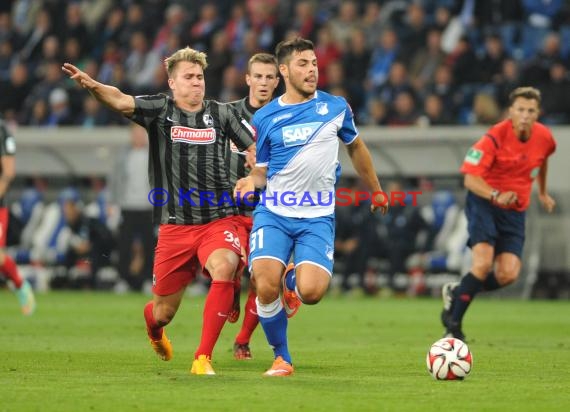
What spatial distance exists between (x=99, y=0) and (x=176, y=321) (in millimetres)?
15210

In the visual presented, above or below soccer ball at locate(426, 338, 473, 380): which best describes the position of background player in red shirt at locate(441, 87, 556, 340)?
above

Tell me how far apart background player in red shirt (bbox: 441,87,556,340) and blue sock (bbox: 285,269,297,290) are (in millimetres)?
2951

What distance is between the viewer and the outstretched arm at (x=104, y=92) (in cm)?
Result: 878

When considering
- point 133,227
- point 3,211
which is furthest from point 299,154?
point 133,227

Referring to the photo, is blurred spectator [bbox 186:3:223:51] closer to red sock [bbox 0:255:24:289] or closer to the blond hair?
red sock [bbox 0:255:24:289]

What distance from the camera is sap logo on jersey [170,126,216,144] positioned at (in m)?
9.45

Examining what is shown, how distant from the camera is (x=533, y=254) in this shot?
19.9 m

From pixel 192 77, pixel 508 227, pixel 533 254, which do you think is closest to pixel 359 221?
pixel 533 254

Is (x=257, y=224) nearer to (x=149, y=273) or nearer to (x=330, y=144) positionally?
(x=330, y=144)

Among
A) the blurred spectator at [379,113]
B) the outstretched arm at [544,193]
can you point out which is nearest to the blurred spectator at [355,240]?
the blurred spectator at [379,113]

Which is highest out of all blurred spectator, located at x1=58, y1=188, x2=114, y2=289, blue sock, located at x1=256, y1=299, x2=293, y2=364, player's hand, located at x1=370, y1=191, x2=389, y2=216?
player's hand, located at x1=370, y1=191, x2=389, y2=216

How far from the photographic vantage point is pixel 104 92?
8945mm

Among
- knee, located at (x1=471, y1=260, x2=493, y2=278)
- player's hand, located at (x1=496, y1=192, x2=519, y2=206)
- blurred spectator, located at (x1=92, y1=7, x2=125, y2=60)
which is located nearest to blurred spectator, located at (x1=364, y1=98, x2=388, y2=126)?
blurred spectator, located at (x1=92, y1=7, x2=125, y2=60)

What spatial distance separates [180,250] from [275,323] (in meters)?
1.11
